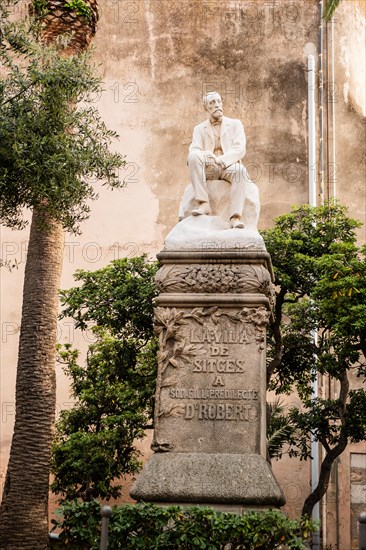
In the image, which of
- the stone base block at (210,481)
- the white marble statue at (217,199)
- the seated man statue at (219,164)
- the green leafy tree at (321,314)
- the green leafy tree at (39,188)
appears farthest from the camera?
the green leafy tree at (321,314)

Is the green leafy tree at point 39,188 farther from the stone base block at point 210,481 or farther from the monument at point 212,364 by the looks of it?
the stone base block at point 210,481

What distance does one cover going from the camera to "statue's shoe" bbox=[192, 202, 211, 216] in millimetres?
11584

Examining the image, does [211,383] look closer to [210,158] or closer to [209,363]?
[209,363]

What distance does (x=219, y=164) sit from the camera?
11.7 meters

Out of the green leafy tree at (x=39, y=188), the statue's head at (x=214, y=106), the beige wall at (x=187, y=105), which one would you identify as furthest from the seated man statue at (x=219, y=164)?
the beige wall at (x=187, y=105)

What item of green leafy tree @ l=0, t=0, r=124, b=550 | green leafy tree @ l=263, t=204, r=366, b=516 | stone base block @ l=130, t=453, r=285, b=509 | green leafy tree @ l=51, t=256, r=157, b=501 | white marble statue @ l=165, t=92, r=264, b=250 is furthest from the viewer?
green leafy tree @ l=51, t=256, r=157, b=501

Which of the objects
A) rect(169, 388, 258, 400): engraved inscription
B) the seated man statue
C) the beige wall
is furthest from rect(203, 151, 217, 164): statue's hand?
the beige wall

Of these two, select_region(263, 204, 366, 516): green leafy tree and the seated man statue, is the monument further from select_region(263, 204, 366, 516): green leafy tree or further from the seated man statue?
select_region(263, 204, 366, 516): green leafy tree

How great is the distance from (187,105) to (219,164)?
47.6 ft

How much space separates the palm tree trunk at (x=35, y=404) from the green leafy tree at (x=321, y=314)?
372 cm

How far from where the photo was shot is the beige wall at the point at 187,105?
978 inches

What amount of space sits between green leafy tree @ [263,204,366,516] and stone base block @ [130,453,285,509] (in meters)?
5.27

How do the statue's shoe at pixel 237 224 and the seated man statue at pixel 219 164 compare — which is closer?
the statue's shoe at pixel 237 224

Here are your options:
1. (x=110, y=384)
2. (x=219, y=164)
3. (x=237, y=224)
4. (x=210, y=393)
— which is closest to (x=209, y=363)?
(x=210, y=393)
